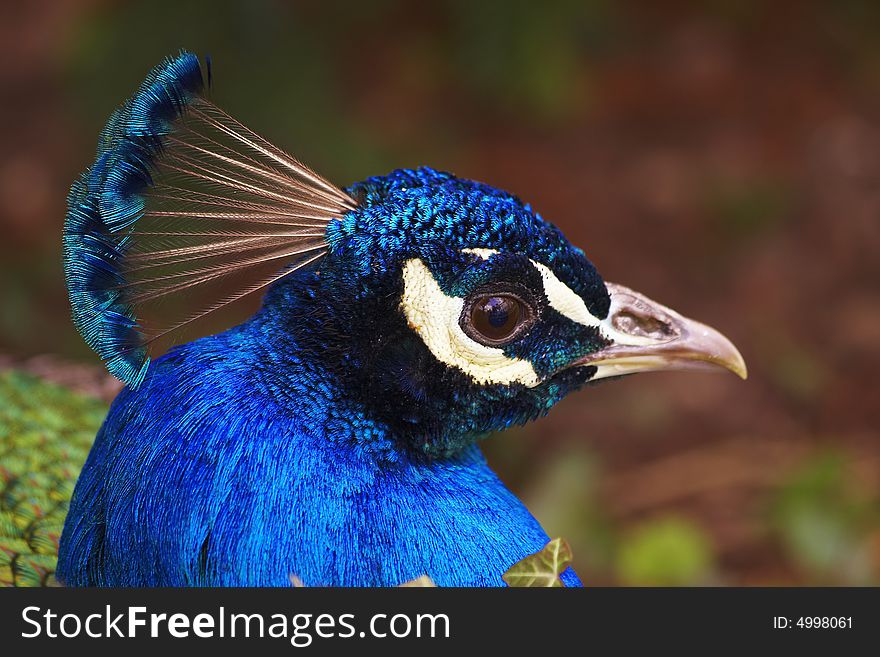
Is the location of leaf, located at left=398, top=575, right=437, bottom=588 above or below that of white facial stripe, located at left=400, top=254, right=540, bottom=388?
below

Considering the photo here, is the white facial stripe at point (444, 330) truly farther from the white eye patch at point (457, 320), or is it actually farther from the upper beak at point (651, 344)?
the upper beak at point (651, 344)

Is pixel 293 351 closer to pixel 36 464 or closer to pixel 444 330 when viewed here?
pixel 444 330

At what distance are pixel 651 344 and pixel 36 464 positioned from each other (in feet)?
3.41

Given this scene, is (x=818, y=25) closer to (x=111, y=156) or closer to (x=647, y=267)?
(x=647, y=267)

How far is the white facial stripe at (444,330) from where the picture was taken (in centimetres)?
128

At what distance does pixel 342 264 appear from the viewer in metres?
1.28

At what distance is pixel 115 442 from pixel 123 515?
0.31ft

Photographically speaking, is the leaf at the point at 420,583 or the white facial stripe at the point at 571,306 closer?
the leaf at the point at 420,583

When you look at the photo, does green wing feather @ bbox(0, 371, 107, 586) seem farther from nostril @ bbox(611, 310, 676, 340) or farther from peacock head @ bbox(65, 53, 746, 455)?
nostril @ bbox(611, 310, 676, 340)

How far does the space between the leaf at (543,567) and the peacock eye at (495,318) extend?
10.6 inches

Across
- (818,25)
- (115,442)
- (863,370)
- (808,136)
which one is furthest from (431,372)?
(818,25)

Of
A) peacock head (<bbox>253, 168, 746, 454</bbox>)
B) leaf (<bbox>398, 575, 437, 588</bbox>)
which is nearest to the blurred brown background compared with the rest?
peacock head (<bbox>253, 168, 746, 454</bbox>)

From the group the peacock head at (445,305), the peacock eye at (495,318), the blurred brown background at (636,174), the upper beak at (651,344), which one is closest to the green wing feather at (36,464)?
the blurred brown background at (636,174)

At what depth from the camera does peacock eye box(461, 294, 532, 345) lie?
130 centimetres
